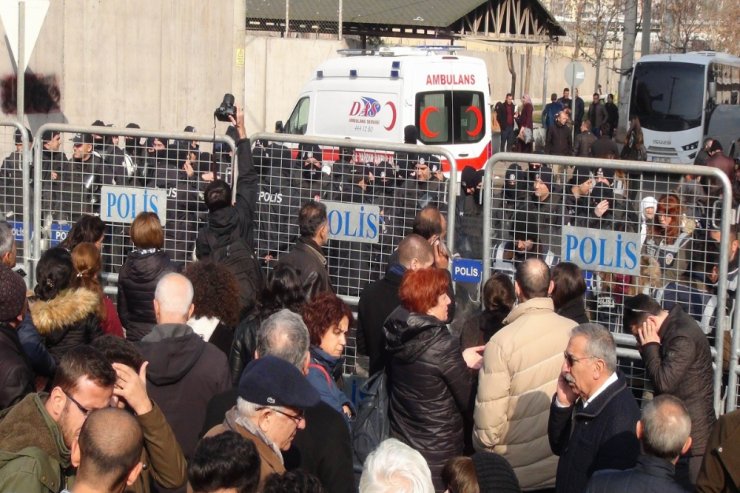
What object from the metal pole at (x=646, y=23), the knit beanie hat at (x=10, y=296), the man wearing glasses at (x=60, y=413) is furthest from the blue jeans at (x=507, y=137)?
the man wearing glasses at (x=60, y=413)

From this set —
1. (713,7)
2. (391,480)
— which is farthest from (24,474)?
Answer: (713,7)

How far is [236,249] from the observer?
827cm

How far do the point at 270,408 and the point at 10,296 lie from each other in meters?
1.80

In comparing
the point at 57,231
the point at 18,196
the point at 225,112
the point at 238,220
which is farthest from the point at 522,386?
the point at 18,196

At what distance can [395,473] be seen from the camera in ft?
13.6

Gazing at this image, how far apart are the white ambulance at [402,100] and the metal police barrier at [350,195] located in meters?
7.70

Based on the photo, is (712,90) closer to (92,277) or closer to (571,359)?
(92,277)

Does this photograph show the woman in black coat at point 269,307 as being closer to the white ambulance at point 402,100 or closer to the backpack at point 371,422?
the backpack at point 371,422

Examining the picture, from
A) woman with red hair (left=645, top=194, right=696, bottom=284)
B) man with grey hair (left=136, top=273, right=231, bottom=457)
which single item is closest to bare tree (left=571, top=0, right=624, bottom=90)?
woman with red hair (left=645, top=194, right=696, bottom=284)

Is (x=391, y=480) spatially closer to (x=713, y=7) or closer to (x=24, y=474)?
(x=24, y=474)

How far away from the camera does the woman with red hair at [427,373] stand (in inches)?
235

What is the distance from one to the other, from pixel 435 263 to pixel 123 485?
3913 mm

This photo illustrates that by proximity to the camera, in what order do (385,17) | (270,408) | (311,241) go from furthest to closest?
(385,17) → (311,241) → (270,408)

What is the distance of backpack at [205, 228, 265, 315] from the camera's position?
320 inches
